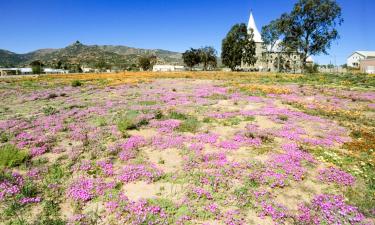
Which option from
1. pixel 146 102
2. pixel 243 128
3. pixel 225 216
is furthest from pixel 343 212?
pixel 146 102

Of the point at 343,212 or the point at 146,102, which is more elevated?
the point at 146,102

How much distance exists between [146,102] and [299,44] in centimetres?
7127

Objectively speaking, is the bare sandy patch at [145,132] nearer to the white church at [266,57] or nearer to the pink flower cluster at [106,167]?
the pink flower cluster at [106,167]

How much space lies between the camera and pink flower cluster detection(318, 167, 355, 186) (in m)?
7.76

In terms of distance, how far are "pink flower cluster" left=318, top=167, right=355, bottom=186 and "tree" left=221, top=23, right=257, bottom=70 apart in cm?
10843

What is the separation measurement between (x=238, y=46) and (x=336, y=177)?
110 m

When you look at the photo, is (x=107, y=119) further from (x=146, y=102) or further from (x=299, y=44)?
Result: (x=299, y=44)

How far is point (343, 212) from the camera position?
6.25 meters

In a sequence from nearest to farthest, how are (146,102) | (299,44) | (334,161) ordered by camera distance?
(334,161) → (146,102) → (299,44)

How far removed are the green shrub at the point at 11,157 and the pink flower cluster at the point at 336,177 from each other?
367 inches

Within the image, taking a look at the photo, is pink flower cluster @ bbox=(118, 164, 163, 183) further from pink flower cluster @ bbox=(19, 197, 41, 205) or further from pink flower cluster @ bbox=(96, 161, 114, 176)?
pink flower cluster @ bbox=(19, 197, 41, 205)

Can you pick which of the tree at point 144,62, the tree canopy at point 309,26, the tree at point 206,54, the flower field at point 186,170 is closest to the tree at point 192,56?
the tree at point 206,54

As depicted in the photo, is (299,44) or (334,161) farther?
(299,44)

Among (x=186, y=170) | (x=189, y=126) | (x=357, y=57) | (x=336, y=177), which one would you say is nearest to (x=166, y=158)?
(x=186, y=170)
